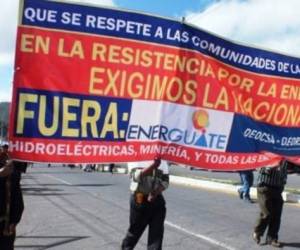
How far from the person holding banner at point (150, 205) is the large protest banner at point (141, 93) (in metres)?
1.86

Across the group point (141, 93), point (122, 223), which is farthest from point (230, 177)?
point (141, 93)

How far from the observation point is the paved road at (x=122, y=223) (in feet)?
36.1

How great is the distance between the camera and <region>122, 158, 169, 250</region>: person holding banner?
7.19 meters

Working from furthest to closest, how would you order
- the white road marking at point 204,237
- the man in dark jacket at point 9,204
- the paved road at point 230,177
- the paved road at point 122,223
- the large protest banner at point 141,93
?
the paved road at point 230,177, the paved road at point 122,223, the white road marking at point 204,237, the man in dark jacket at point 9,204, the large protest banner at point 141,93

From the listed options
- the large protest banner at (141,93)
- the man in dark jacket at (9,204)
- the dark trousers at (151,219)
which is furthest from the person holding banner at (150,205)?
the large protest banner at (141,93)

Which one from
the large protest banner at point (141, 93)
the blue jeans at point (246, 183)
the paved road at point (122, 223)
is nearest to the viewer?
the large protest banner at point (141, 93)

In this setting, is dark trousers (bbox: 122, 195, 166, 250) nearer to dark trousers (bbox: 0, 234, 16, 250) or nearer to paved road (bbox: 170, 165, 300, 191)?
dark trousers (bbox: 0, 234, 16, 250)

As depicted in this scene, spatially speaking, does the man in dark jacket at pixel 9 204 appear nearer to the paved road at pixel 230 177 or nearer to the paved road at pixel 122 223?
the paved road at pixel 122 223

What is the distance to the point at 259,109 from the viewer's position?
5457 mm

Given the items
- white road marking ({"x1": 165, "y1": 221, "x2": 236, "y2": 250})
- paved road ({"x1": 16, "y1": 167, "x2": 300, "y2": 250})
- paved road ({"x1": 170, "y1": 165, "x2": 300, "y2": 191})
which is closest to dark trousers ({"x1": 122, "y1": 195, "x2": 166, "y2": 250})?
paved road ({"x1": 16, "y1": 167, "x2": 300, "y2": 250})

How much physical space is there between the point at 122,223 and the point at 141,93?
29.3 ft

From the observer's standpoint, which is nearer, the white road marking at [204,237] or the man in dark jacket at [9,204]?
the man in dark jacket at [9,204]

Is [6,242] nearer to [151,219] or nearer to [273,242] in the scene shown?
[151,219]

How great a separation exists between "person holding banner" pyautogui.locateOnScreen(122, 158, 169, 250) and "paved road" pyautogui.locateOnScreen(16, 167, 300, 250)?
311cm
